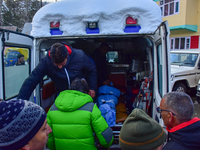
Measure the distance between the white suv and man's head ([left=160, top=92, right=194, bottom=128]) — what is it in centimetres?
602

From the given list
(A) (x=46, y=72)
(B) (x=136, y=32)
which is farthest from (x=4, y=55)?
(B) (x=136, y=32)

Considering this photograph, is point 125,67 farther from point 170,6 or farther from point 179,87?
point 170,6

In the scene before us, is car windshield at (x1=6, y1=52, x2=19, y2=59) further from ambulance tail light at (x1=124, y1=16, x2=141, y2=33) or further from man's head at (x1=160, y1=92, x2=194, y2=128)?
man's head at (x1=160, y1=92, x2=194, y2=128)

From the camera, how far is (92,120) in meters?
1.99

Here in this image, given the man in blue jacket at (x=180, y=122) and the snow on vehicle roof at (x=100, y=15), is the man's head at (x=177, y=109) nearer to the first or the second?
the man in blue jacket at (x=180, y=122)

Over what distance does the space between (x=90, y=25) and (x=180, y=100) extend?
177 cm

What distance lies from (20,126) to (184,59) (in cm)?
858

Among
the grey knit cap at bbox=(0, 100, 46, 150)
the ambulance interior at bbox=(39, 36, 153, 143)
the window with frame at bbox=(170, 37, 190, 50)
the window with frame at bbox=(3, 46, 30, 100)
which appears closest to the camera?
the grey knit cap at bbox=(0, 100, 46, 150)

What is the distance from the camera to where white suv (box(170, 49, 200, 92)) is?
24.2 feet

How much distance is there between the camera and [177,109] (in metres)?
1.52

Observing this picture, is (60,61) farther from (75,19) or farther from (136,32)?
(136,32)

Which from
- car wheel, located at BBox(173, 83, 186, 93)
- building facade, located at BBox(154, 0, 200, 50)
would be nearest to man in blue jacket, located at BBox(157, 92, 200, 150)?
car wheel, located at BBox(173, 83, 186, 93)

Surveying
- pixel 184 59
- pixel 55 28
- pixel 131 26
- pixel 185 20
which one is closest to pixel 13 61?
pixel 55 28

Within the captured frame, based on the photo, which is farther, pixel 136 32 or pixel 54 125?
pixel 136 32
